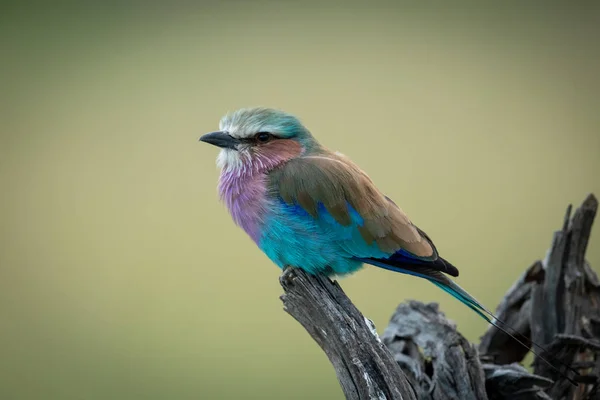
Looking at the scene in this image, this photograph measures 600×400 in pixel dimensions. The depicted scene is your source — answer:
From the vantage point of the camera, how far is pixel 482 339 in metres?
3.05

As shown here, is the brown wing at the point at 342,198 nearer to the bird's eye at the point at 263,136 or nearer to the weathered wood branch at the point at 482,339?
the bird's eye at the point at 263,136

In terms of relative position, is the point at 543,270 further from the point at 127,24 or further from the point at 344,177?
the point at 127,24

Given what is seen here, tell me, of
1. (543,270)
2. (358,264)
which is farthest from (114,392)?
(543,270)

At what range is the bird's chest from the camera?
256 cm

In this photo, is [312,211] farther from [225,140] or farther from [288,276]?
[225,140]

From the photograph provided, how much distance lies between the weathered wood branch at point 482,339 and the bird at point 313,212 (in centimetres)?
13

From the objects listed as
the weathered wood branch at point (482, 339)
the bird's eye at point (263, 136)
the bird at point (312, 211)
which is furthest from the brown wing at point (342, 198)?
the weathered wood branch at point (482, 339)

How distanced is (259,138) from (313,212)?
364mm

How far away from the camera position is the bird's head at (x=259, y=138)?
262cm

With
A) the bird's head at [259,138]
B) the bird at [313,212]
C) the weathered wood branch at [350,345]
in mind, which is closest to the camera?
the weathered wood branch at [350,345]

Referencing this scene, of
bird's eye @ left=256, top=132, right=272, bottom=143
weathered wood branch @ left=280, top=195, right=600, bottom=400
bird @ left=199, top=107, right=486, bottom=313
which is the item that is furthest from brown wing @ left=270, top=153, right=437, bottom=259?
weathered wood branch @ left=280, top=195, right=600, bottom=400

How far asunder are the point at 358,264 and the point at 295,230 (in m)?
0.29

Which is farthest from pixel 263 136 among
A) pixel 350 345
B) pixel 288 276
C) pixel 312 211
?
pixel 350 345

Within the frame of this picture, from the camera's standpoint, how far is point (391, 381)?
2.21 meters
